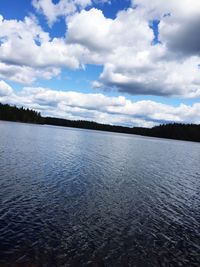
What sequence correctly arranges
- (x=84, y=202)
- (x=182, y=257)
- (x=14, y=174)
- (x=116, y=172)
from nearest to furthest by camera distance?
1. (x=182, y=257)
2. (x=84, y=202)
3. (x=14, y=174)
4. (x=116, y=172)

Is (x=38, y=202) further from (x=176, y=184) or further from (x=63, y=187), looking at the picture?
(x=176, y=184)

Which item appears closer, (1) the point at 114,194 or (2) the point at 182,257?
(2) the point at 182,257

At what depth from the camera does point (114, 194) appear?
2536cm

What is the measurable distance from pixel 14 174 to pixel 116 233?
16023 millimetres

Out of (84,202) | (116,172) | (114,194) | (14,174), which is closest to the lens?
(84,202)

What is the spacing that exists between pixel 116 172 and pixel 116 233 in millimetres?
21410

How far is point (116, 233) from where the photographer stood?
53.8 feet

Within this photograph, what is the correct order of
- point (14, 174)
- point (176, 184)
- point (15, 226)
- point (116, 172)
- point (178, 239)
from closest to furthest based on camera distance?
point (15, 226)
point (178, 239)
point (14, 174)
point (176, 184)
point (116, 172)

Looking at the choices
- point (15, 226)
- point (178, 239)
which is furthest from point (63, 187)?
point (178, 239)

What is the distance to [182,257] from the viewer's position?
47.3 feet

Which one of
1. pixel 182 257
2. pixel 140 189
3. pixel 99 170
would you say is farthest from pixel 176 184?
pixel 182 257

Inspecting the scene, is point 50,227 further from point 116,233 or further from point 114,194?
point 114,194

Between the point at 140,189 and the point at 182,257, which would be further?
the point at 140,189

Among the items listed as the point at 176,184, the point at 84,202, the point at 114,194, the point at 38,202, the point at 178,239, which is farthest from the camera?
the point at 176,184
